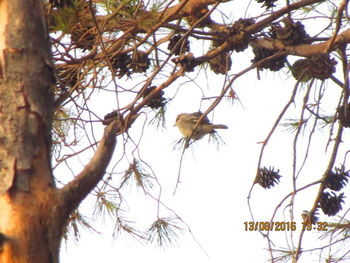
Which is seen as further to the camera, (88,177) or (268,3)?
(268,3)

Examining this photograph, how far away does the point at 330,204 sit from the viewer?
100 inches

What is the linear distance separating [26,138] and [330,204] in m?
1.31

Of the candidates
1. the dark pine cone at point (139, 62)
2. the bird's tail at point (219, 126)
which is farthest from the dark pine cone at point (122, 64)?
the bird's tail at point (219, 126)

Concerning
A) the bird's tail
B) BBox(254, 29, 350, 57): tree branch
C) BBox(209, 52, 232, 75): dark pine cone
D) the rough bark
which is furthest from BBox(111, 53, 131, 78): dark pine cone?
the rough bark

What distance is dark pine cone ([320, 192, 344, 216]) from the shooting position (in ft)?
8.29

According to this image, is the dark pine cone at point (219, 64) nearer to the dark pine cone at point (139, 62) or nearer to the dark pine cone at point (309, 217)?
the dark pine cone at point (139, 62)

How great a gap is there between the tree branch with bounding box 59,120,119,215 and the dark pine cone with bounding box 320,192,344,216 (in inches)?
44.4

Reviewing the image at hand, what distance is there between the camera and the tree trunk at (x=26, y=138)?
5.08ft

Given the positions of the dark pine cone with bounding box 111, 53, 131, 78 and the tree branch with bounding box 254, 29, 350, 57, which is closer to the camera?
the tree branch with bounding box 254, 29, 350, 57

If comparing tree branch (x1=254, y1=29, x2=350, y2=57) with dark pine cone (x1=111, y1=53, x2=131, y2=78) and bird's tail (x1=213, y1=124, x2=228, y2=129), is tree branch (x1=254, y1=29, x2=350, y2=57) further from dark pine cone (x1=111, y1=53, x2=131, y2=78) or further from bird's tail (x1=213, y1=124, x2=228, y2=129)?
bird's tail (x1=213, y1=124, x2=228, y2=129)

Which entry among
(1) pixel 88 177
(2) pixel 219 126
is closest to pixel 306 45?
(2) pixel 219 126

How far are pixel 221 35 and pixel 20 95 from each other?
3.08 feet

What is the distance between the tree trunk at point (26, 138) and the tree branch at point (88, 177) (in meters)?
0.03

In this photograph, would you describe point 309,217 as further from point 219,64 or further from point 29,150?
point 29,150
